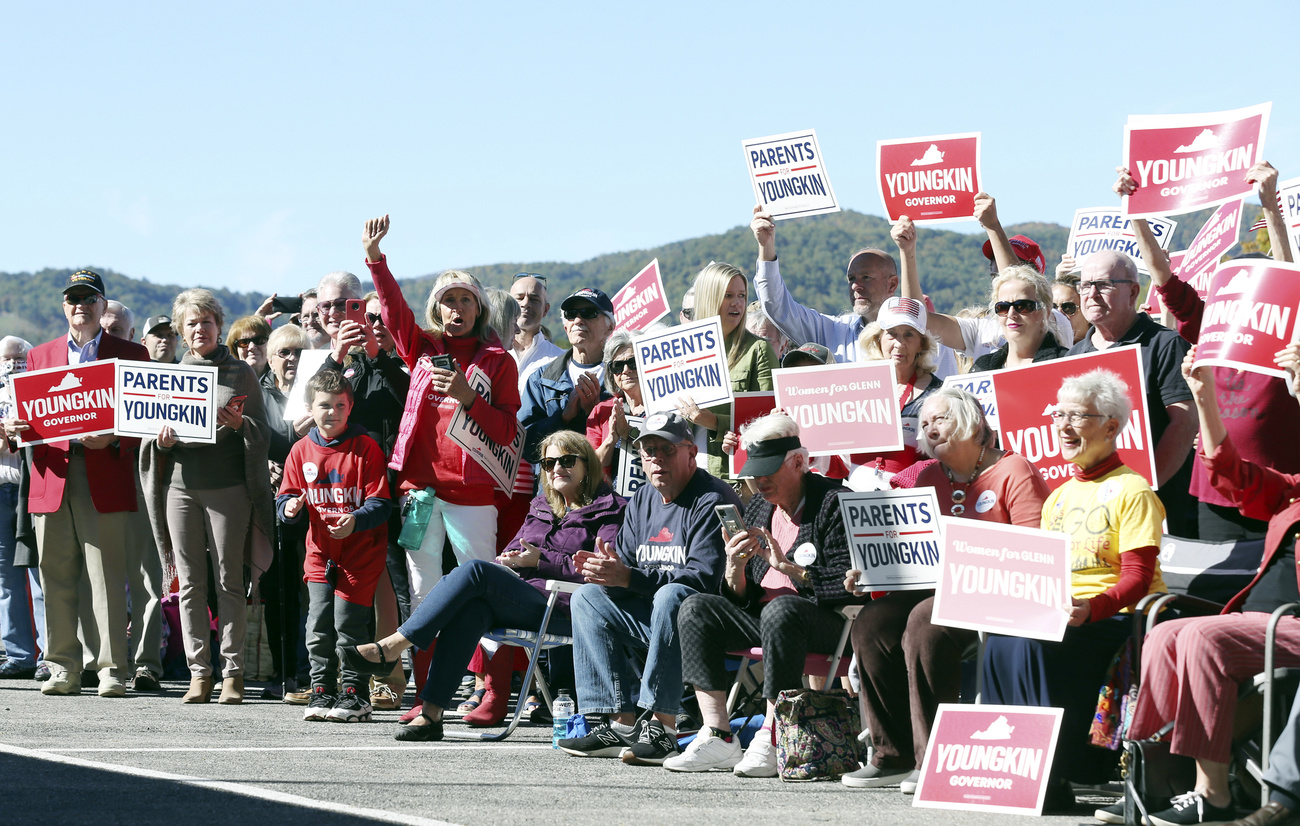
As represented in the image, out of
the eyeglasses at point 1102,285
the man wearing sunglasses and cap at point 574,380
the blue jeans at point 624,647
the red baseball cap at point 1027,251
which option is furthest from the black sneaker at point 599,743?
the red baseball cap at point 1027,251

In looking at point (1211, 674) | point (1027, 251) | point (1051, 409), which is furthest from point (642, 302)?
point (1211, 674)

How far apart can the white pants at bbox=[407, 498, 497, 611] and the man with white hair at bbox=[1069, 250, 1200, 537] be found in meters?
3.42

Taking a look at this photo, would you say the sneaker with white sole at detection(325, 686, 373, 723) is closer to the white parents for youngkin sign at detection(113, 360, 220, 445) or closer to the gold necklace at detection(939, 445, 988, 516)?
the white parents for youngkin sign at detection(113, 360, 220, 445)

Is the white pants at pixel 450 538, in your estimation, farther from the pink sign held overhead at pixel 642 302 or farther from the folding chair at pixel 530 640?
the pink sign held overhead at pixel 642 302

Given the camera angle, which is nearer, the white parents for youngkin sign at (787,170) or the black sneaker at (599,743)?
the black sneaker at (599,743)

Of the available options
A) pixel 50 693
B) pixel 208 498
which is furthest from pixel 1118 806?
pixel 50 693

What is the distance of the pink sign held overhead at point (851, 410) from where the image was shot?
732cm

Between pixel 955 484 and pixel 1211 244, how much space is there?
3075 millimetres

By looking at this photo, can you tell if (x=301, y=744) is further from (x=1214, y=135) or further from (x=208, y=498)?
(x=1214, y=135)

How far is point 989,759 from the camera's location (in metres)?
5.66

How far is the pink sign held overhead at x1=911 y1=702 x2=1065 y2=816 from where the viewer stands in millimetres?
5543

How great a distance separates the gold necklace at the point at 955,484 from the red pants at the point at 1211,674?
143 cm

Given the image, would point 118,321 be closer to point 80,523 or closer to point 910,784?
point 80,523

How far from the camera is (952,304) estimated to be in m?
124
